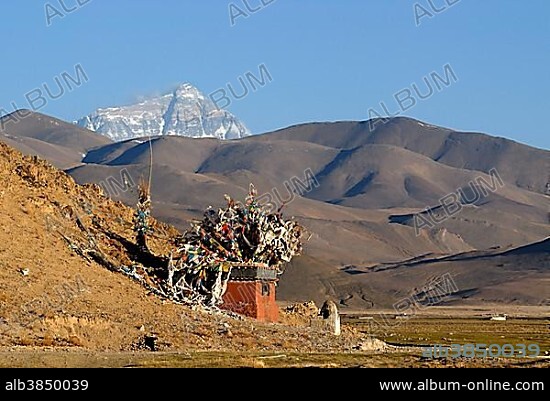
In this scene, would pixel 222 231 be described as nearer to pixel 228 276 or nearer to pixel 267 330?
pixel 228 276

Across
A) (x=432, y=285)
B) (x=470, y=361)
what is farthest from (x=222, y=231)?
(x=432, y=285)

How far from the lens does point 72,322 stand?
26.1 metres
